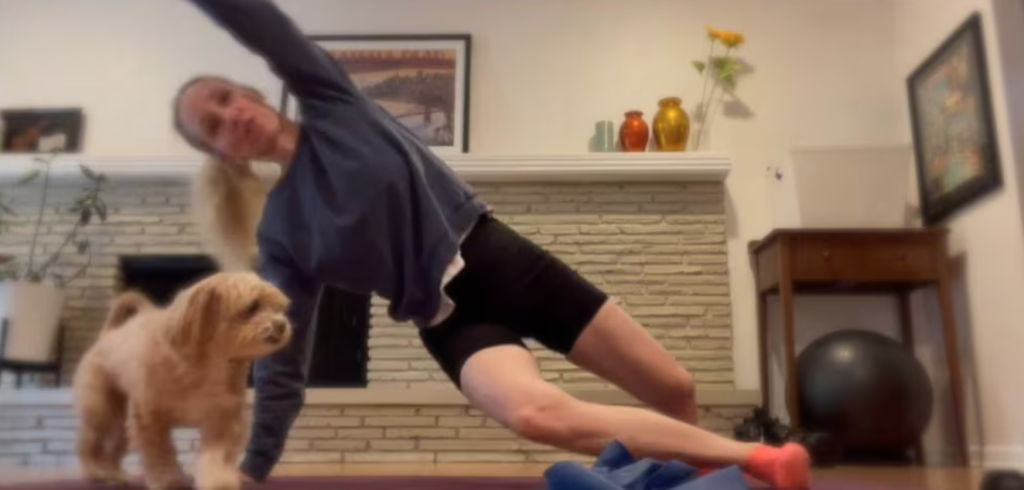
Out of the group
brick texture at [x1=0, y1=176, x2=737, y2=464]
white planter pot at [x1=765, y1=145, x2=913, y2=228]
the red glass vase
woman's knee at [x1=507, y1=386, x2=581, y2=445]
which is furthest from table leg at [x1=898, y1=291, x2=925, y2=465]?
woman's knee at [x1=507, y1=386, x2=581, y2=445]

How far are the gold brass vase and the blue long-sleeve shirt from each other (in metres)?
2.33

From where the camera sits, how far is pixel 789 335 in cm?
320

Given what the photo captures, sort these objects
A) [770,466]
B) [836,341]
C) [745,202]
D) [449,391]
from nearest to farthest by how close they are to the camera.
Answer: [770,466], [836,341], [449,391], [745,202]

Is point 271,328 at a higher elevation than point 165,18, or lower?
lower

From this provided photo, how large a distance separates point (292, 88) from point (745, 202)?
2767mm

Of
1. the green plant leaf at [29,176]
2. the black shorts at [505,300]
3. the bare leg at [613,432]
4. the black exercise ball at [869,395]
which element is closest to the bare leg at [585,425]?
the bare leg at [613,432]

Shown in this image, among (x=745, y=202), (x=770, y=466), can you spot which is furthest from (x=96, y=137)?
(x=770, y=466)

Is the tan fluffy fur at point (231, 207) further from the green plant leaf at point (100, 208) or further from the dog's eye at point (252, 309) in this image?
the green plant leaf at point (100, 208)

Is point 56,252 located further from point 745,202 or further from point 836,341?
point 836,341

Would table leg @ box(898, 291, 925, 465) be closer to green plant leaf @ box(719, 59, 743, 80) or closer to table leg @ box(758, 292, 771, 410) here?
table leg @ box(758, 292, 771, 410)

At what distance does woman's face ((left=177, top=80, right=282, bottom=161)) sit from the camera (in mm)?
1420

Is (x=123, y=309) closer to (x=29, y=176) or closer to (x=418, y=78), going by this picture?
(x=418, y=78)

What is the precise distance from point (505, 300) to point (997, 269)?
2274mm

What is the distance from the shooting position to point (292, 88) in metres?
1.44
